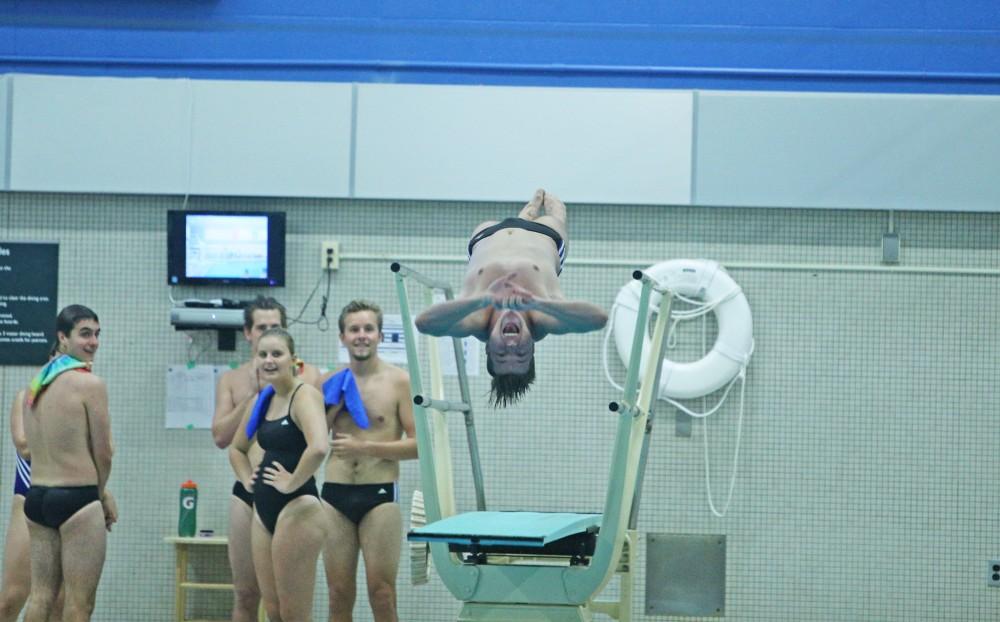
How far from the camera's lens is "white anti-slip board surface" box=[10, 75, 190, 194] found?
6668mm

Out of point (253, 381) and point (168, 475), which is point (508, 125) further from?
point (168, 475)

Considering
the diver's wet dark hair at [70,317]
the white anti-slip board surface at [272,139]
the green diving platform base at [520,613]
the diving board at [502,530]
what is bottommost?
the green diving platform base at [520,613]

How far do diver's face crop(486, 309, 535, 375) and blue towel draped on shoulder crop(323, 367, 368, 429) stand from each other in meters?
1.56

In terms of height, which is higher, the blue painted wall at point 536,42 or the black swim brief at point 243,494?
the blue painted wall at point 536,42

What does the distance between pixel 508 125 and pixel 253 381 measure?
79.6 inches

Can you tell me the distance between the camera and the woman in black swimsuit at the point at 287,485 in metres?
4.85

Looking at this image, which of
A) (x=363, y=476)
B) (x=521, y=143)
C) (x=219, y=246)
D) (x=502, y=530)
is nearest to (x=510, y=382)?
(x=502, y=530)

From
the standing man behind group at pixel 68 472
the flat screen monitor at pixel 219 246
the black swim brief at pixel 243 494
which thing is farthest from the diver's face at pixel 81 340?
the flat screen monitor at pixel 219 246

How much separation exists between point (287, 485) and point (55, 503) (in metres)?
0.98

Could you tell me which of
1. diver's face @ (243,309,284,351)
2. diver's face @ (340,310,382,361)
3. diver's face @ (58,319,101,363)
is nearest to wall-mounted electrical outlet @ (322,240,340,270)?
diver's face @ (243,309,284,351)

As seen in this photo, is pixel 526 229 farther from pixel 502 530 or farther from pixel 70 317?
pixel 70 317

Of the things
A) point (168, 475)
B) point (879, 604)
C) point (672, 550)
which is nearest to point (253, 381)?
point (168, 475)

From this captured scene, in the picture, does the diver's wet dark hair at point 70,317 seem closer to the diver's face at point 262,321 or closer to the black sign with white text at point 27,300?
the diver's face at point 262,321

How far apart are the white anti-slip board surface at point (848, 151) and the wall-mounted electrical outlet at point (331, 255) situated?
202cm
